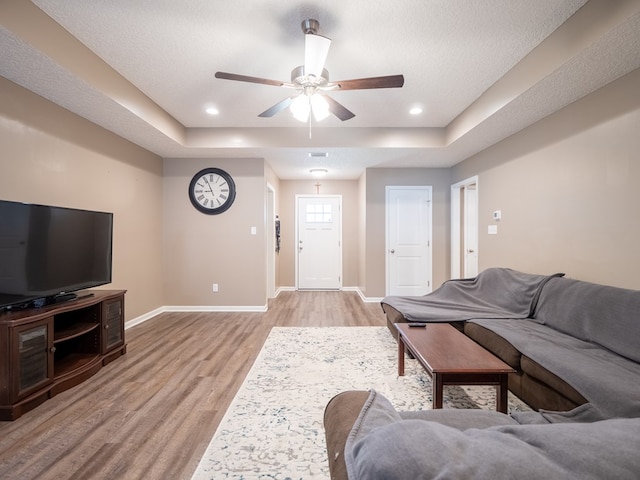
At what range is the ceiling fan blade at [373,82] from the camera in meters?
2.04

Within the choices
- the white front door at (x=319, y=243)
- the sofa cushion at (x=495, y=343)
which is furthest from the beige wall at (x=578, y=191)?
the white front door at (x=319, y=243)

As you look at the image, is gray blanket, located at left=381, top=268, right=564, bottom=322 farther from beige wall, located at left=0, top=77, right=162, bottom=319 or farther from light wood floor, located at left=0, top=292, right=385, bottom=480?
beige wall, located at left=0, top=77, right=162, bottom=319

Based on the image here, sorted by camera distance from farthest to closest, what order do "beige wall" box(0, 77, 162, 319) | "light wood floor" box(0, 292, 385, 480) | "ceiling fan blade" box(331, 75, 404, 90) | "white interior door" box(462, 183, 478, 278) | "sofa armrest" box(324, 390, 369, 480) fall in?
1. "white interior door" box(462, 183, 478, 278)
2. "beige wall" box(0, 77, 162, 319)
3. "ceiling fan blade" box(331, 75, 404, 90)
4. "light wood floor" box(0, 292, 385, 480)
5. "sofa armrest" box(324, 390, 369, 480)

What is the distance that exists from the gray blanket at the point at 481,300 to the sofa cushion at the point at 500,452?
2.25 metres

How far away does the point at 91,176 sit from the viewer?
3133mm

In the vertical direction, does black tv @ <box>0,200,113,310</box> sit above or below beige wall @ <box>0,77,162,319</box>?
below

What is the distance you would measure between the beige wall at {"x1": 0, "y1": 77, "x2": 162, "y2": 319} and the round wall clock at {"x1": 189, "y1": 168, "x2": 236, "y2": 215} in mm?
532

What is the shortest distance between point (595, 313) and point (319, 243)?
476 centimetres

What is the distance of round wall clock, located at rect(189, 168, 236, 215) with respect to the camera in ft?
14.9

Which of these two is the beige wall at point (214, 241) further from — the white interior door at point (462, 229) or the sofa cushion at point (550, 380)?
the sofa cushion at point (550, 380)

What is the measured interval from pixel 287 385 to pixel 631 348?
2315 millimetres

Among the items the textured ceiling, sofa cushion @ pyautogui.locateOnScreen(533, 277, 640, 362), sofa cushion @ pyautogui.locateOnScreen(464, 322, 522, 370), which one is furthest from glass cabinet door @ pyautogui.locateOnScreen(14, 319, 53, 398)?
sofa cushion @ pyautogui.locateOnScreen(533, 277, 640, 362)

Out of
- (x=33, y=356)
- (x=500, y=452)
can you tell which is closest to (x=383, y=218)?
(x=33, y=356)

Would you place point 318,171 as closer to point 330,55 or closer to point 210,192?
point 210,192
